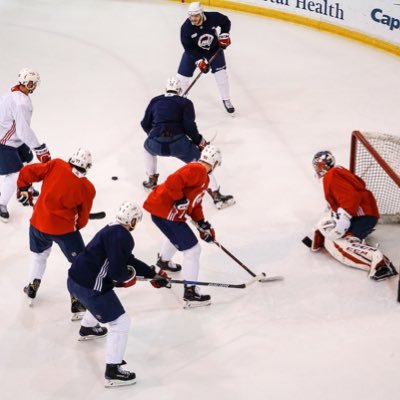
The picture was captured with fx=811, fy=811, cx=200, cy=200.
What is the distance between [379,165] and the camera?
4703 mm

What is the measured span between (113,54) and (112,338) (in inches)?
178

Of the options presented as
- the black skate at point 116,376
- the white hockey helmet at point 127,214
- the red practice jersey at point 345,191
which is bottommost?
the black skate at point 116,376

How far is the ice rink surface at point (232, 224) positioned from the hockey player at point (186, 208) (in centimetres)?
19

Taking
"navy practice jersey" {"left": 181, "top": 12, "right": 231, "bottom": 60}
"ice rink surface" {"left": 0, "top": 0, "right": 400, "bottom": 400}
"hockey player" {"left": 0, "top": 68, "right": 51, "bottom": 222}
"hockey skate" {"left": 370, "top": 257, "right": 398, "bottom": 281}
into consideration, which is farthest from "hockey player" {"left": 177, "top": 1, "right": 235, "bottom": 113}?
"hockey skate" {"left": 370, "top": 257, "right": 398, "bottom": 281}

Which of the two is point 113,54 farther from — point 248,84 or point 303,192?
point 303,192

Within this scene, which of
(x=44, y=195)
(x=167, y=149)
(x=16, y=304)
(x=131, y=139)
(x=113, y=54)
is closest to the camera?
(x=44, y=195)

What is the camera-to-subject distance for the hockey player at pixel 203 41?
614 centimetres

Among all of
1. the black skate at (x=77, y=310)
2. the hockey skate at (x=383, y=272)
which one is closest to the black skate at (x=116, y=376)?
the black skate at (x=77, y=310)

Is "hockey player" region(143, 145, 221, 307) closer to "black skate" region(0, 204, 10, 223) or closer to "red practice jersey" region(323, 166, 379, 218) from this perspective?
"red practice jersey" region(323, 166, 379, 218)

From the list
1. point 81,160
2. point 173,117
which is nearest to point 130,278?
point 81,160

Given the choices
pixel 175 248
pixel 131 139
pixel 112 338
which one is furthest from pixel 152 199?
pixel 131 139

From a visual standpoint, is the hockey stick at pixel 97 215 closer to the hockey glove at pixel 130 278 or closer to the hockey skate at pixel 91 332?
the hockey skate at pixel 91 332

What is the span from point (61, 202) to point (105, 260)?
20.0 inches

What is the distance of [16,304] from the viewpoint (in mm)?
4492
